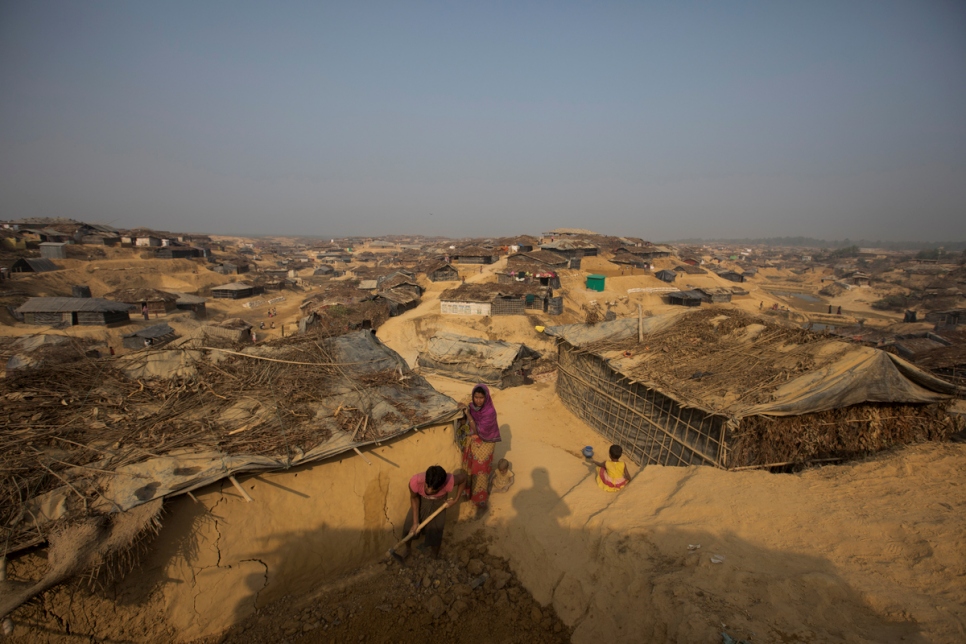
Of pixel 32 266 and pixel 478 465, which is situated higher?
pixel 32 266

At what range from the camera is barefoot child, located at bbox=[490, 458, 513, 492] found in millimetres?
6988

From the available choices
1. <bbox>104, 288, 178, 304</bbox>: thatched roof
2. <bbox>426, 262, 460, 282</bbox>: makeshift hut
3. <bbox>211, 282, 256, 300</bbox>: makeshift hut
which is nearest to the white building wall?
<bbox>426, 262, 460, 282</bbox>: makeshift hut

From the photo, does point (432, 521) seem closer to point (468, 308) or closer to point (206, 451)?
point (206, 451)

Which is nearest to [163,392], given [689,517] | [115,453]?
[115,453]

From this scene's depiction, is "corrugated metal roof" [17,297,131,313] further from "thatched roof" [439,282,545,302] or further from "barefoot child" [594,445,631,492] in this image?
"barefoot child" [594,445,631,492]

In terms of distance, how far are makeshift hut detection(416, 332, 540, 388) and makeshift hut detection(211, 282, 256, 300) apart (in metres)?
26.0

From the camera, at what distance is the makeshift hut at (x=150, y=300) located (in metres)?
25.2

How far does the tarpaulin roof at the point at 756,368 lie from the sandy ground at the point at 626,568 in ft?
3.26

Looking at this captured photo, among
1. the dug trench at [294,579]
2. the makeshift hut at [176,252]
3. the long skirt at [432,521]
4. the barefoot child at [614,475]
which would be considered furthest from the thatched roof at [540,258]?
the makeshift hut at [176,252]

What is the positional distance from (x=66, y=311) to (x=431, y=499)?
2536 centimetres

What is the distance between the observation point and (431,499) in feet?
16.3

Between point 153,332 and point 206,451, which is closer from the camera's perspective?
point 206,451

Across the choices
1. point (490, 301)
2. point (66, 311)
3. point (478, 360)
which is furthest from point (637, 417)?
point (66, 311)

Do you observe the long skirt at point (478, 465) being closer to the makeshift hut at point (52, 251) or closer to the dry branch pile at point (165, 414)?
the dry branch pile at point (165, 414)
